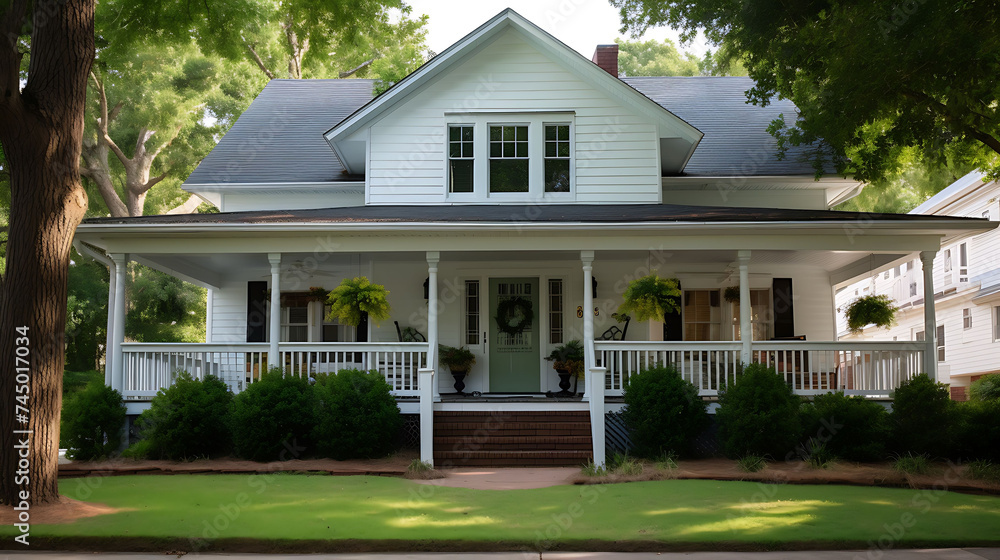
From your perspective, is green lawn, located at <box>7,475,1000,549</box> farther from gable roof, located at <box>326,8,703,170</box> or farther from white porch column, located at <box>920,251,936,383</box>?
gable roof, located at <box>326,8,703,170</box>

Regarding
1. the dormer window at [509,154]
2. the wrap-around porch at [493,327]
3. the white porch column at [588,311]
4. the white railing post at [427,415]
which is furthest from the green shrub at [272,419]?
the dormer window at [509,154]

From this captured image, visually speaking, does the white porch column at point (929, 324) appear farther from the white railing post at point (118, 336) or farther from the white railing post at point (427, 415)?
the white railing post at point (118, 336)

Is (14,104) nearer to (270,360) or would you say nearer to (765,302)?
(270,360)

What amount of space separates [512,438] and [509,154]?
5.55 metres

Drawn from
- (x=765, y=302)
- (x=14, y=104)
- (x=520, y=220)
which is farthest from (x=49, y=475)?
(x=765, y=302)

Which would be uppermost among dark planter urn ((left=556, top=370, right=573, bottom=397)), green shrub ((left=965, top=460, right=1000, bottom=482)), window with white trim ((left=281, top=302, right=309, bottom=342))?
window with white trim ((left=281, top=302, right=309, bottom=342))

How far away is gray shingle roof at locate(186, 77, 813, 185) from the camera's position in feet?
51.9

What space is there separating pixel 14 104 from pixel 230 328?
8126 millimetres

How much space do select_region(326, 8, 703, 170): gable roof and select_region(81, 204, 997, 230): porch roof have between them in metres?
1.68

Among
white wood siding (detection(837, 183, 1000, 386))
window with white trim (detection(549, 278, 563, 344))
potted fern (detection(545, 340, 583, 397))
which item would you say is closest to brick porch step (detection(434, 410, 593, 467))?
potted fern (detection(545, 340, 583, 397))

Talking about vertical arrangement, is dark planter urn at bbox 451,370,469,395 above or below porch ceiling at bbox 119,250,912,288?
below

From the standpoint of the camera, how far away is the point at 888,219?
1171 cm

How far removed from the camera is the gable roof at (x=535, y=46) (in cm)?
1423

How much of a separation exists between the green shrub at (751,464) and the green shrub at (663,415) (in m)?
1.05
